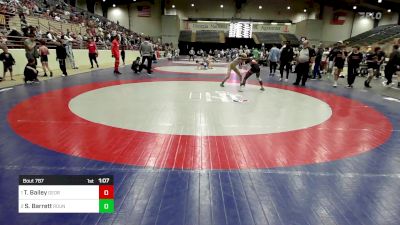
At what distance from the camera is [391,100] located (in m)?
8.20

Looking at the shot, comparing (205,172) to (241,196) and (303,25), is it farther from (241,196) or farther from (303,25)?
(303,25)

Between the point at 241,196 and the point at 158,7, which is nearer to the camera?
the point at 241,196

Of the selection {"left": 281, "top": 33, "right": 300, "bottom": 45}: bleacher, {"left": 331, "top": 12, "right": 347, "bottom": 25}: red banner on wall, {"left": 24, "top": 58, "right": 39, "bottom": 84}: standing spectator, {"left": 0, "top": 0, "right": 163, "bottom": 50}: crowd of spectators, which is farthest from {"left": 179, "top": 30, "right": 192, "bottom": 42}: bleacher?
{"left": 24, "top": 58, "right": 39, "bottom": 84}: standing spectator

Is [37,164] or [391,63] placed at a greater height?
[391,63]

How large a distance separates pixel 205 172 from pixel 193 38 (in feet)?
128

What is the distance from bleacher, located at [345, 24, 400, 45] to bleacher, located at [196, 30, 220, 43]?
56.7 ft

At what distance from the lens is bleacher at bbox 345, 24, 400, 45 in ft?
102

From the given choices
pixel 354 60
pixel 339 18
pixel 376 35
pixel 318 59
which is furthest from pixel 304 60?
pixel 339 18

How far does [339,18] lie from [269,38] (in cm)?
939

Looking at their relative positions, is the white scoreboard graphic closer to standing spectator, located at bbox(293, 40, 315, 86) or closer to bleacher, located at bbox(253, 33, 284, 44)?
bleacher, located at bbox(253, 33, 284, 44)

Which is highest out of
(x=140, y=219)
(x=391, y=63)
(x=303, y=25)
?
(x=303, y=25)

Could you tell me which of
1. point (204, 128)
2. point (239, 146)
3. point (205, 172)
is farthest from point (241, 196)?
point (204, 128)
